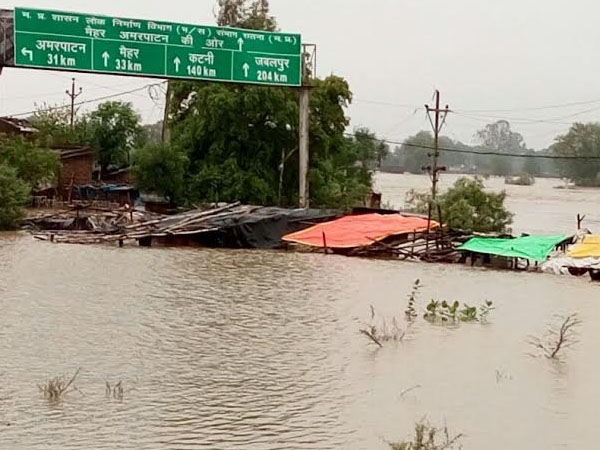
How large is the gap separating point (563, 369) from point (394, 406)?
2973mm

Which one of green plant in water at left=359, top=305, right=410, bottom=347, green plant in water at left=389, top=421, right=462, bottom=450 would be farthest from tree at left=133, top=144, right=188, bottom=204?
green plant in water at left=389, top=421, right=462, bottom=450

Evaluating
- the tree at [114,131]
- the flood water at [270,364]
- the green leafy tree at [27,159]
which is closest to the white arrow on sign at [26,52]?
the flood water at [270,364]

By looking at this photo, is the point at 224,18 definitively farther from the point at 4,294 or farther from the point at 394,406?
the point at 394,406

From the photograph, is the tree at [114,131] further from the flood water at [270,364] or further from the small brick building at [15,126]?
the flood water at [270,364]

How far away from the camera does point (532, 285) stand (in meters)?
20.5

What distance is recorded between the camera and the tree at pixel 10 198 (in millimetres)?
27406

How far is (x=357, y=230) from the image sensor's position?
25.7 meters

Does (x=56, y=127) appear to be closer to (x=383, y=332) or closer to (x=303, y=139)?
(x=303, y=139)

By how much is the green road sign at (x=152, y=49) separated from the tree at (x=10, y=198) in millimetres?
3751

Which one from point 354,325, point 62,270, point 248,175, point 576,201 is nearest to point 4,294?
point 62,270

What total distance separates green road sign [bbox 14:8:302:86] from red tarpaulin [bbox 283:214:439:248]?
4.61 metres

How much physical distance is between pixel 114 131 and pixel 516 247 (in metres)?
26.4

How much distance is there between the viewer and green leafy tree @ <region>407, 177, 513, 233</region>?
29.5 meters

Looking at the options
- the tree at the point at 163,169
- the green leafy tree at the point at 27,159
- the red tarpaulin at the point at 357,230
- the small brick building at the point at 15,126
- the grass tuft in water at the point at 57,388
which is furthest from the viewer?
the small brick building at the point at 15,126
